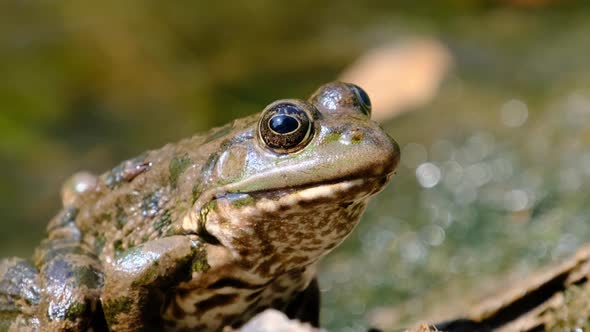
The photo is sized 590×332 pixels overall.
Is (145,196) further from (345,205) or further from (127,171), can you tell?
(345,205)

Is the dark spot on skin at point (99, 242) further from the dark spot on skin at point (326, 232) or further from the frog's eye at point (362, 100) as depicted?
the frog's eye at point (362, 100)

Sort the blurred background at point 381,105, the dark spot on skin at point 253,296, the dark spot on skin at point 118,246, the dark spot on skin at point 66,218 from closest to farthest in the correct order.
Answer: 1. the dark spot on skin at point 253,296
2. the dark spot on skin at point 118,246
3. the dark spot on skin at point 66,218
4. the blurred background at point 381,105

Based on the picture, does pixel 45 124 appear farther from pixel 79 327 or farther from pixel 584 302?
pixel 584 302

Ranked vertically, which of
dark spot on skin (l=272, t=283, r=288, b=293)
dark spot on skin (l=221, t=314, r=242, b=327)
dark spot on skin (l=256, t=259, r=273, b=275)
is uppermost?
dark spot on skin (l=272, t=283, r=288, b=293)

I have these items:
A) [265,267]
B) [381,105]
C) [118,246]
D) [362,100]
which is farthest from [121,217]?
[381,105]

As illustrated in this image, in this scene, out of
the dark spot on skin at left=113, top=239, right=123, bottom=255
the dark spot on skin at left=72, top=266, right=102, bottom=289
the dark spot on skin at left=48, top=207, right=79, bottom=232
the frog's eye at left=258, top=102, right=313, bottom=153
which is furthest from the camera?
the dark spot on skin at left=48, top=207, right=79, bottom=232

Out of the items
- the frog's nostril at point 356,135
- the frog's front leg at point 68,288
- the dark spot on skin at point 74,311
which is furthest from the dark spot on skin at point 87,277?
the frog's nostril at point 356,135

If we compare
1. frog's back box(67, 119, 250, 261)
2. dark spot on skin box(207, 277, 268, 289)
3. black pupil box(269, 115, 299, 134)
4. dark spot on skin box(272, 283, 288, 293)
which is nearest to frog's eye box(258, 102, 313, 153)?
black pupil box(269, 115, 299, 134)

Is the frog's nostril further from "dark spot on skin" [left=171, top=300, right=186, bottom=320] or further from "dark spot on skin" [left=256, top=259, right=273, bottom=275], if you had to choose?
"dark spot on skin" [left=171, top=300, right=186, bottom=320]
